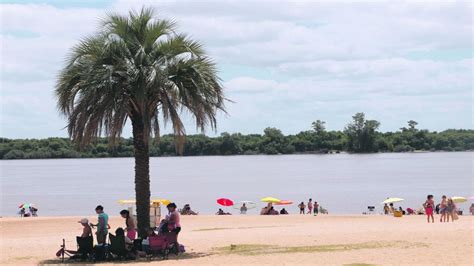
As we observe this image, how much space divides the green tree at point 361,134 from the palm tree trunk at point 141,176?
503ft

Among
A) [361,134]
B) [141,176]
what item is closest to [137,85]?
[141,176]

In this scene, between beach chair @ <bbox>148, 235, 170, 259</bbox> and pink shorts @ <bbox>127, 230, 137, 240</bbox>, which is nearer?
beach chair @ <bbox>148, 235, 170, 259</bbox>

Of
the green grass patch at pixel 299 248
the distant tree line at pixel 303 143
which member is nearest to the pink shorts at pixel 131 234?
the green grass patch at pixel 299 248

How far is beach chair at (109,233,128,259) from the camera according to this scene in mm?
19266

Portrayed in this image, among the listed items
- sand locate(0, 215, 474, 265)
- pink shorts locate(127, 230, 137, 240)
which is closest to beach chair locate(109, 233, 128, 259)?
sand locate(0, 215, 474, 265)

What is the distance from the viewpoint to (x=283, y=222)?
36.5 meters

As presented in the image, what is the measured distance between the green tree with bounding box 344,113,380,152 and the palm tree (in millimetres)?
153320

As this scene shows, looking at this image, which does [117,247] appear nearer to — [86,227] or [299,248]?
[86,227]

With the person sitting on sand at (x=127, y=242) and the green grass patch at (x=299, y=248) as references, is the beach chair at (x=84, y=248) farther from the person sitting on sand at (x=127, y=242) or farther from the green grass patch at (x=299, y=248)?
the green grass patch at (x=299, y=248)

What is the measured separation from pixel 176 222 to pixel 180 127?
255cm

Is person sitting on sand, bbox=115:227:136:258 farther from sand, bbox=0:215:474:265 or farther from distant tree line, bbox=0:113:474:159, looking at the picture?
distant tree line, bbox=0:113:474:159

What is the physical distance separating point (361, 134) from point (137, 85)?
537 ft

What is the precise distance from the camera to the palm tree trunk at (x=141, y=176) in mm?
21094

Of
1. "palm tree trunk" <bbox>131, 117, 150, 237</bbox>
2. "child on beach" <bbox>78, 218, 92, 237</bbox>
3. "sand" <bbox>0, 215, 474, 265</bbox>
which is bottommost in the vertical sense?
"sand" <bbox>0, 215, 474, 265</bbox>
